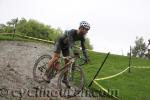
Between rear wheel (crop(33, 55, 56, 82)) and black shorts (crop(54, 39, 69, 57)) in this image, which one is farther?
rear wheel (crop(33, 55, 56, 82))

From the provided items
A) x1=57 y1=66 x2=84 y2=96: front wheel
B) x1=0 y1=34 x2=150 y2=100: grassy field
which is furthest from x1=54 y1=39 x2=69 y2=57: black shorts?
x1=0 y1=34 x2=150 y2=100: grassy field

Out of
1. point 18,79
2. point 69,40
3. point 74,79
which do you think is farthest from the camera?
point 18,79

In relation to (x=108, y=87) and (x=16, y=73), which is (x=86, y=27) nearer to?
(x=16, y=73)

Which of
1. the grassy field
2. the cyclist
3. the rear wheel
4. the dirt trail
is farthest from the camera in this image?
the grassy field

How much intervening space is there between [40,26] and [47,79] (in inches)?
3416

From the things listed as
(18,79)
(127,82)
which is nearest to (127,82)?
(127,82)

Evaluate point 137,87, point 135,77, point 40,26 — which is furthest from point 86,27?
point 40,26

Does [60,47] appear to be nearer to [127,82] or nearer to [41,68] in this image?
[41,68]

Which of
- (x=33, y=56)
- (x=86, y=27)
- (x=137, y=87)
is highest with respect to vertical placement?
(x=86, y=27)

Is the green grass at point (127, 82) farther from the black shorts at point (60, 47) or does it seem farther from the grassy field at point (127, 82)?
the black shorts at point (60, 47)

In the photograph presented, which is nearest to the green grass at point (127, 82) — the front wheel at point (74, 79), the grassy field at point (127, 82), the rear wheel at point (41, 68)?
the grassy field at point (127, 82)

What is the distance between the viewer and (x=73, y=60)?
1336cm

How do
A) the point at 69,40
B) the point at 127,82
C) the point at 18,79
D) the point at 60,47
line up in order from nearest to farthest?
the point at 69,40 → the point at 60,47 → the point at 18,79 → the point at 127,82

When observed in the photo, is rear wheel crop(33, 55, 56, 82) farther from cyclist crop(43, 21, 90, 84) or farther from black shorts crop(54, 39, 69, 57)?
black shorts crop(54, 39, 69, 57)
